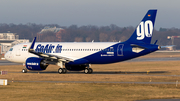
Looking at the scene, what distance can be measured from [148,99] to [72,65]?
2522 centimetres

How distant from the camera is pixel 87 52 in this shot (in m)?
47.3

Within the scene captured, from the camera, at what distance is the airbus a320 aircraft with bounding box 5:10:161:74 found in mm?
44562

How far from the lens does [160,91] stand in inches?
1155

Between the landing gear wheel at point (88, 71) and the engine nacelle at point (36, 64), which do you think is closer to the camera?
the engine nacelle at point (36, 64)

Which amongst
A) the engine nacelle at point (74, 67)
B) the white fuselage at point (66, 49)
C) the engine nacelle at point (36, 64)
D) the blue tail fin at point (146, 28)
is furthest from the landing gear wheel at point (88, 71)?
the blue tail fin at point (146, 28)

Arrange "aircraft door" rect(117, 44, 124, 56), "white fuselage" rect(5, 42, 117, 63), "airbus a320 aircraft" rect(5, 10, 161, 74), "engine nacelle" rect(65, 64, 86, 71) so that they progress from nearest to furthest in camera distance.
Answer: "airbus a320 aircraft" rect(5, 10, 161, 74), "aircraft door" rect(117, 44, 124, 56), "white fuselage" rect(5, 42, 117, 63), "engine nacelle" rect(65, 64, 86, 71)

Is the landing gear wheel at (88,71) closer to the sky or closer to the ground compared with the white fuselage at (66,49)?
closer to the ground

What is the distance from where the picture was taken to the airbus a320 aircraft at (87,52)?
44562 mm

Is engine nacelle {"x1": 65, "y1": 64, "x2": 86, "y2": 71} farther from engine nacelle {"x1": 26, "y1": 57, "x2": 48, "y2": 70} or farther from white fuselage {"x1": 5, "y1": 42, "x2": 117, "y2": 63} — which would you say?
engine nacelle {"x1": 26, "y1": 57, "x2": 48, "y2": 70}

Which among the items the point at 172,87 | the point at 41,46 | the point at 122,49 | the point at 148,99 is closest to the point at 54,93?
the point at 148,99

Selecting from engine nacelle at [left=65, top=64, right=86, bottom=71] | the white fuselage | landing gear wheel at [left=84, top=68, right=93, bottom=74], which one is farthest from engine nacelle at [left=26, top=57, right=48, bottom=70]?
landing gear wheel at [left=84, top=68, right=93, bottom=74]

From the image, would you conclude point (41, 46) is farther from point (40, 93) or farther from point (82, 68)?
point (40, 93)

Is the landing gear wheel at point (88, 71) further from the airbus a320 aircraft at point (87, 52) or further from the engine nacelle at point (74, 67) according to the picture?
the engine nacelle at point (74, 67)

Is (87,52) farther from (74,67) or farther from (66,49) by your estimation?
(66,49)
